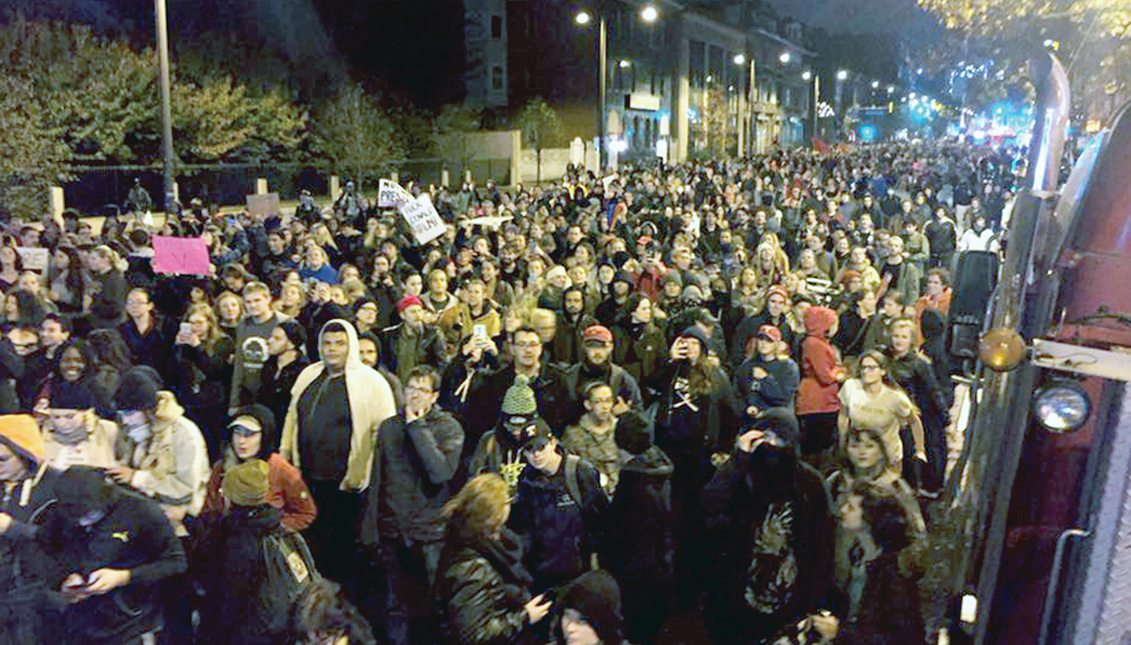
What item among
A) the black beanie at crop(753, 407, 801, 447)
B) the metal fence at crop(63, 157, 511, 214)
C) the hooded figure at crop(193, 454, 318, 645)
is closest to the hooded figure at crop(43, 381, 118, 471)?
the hooded figure at crop(193, 454, 318, 645)

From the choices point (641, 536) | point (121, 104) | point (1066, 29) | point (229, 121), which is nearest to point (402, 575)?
point (641, 536)

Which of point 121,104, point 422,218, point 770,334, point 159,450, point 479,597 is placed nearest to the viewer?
point 479,597

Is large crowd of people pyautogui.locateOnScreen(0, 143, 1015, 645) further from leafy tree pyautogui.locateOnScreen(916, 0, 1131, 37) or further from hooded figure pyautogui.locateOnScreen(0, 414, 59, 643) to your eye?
leafy tree pyautogui.locateOnScreen(916, 0, 1131, 37)

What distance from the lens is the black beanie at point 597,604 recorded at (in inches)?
156

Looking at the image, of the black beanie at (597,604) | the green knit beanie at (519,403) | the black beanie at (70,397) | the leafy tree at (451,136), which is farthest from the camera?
the leafy tree at (451,136)

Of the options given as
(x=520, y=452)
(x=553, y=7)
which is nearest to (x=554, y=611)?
(x=520, y=452)

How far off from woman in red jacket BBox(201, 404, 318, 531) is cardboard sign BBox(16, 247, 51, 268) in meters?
6.32

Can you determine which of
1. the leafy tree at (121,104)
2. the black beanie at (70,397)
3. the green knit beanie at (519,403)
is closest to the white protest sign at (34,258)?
the black beanie at (70,397)

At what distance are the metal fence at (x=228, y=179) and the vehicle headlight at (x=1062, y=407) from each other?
26583 mm

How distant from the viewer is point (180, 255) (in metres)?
10.1

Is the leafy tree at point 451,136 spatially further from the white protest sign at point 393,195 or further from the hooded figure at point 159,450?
the hooded figure at point 159,450

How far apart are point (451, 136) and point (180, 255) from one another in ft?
107

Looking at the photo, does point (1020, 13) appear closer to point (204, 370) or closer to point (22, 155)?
point (204, 370)

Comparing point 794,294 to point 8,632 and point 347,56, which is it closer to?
point 8,632
